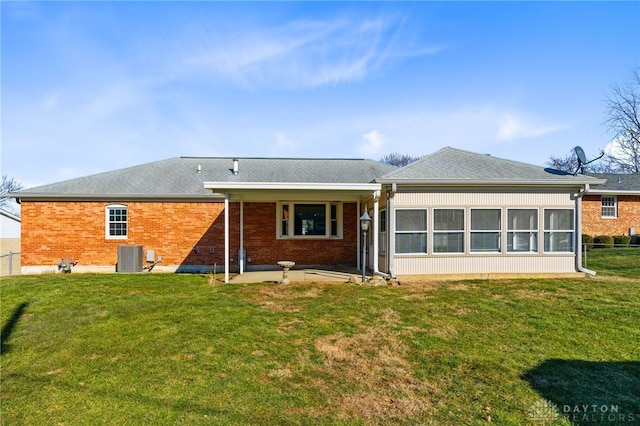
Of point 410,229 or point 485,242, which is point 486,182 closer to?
point 485,242

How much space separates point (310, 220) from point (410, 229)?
4.60 metres

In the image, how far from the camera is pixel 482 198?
34.0 ft

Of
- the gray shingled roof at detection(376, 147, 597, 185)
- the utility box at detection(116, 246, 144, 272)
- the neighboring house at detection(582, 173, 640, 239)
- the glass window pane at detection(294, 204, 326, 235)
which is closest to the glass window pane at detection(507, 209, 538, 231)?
the gray shingled roof at detection(376, 147, 597, 185)

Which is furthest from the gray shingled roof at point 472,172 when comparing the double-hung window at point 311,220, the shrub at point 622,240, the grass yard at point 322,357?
the shrub at point 622,240

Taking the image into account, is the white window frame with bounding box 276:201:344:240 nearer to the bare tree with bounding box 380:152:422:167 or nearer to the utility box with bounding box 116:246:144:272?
the utility box with bounding box 116:246:144:272

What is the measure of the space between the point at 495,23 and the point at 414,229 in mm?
6509

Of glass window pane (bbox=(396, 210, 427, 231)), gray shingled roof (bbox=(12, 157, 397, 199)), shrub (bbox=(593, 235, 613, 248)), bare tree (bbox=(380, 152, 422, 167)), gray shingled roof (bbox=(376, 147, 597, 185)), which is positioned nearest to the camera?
gray shingled roof (bbox=(376, 147, 597, 185))

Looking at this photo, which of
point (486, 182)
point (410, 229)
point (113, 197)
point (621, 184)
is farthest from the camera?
point (621, 184)

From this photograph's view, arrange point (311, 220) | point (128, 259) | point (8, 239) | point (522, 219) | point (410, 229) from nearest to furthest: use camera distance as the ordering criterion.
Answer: point (410, 229), point (522, 219), point (128, 259), point (311, 220), point (8, 239)

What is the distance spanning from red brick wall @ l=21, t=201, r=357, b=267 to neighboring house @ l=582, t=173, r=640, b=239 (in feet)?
49.4

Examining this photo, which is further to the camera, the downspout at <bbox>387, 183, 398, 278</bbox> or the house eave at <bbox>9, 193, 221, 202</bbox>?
the house eave at <bbox>9, 193, 221, 202</bbox>

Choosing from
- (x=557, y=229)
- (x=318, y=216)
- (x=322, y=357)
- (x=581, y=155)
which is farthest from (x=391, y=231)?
(x=581, y=155)

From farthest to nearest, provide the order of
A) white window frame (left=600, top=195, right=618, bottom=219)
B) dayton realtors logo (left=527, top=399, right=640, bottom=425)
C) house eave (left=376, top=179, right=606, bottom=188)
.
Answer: white window frame (left=600, top=195, right=618, bottom=219) → house eave (left=376, top=179, right=606, bottom=188) → dayton realtors logo (left=527, top=399, right=640, bottom=425)

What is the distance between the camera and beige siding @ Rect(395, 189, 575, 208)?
10258mm
